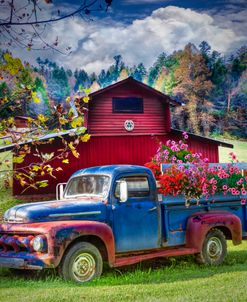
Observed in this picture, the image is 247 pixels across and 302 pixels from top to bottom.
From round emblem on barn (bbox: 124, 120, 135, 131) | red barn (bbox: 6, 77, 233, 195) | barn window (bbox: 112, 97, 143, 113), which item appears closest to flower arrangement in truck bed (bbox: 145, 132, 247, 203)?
red barn (bbox: 6, 77, 233, 195)

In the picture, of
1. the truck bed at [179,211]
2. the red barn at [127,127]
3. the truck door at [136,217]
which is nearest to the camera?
the truck door at [136,217]

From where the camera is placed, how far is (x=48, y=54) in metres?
76.1

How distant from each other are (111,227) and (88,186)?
3.24ft

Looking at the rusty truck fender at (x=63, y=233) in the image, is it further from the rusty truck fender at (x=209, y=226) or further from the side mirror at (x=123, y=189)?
the rusty truck fender at (x=209, y=226)

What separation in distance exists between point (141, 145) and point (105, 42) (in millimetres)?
51941

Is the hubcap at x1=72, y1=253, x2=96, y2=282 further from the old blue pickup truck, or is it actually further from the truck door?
the truck door

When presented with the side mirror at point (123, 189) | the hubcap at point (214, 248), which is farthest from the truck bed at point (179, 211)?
the side mirror at point (123, 189)

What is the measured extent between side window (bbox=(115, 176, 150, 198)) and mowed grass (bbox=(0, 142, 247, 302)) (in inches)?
52.9

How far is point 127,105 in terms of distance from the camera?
26.3 meters

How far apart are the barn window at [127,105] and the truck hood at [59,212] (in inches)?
698

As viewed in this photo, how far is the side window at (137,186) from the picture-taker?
29.4 feet

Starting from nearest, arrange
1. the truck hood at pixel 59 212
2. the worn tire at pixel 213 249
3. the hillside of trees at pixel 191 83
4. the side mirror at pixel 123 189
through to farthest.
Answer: the truck hood at pixel 59 212 → the side mirror at pixel 123 189 → the worn tire at pixel 213 249 → the hillside of trees at pixel 191 83

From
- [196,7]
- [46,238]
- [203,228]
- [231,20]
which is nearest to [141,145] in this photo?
[203,228]

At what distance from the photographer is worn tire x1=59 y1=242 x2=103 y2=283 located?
7.74 metres
